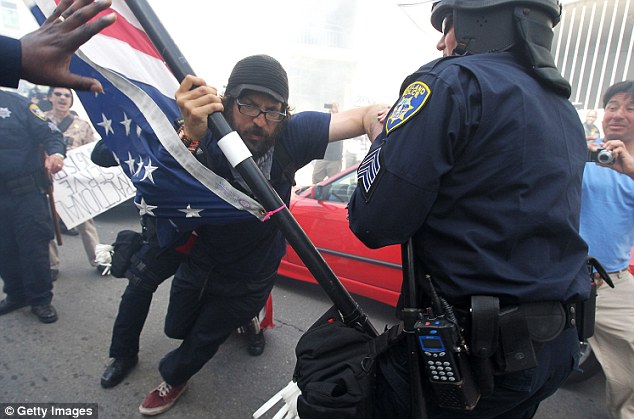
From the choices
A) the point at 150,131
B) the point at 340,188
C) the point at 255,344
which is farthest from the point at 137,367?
the point at 340,188

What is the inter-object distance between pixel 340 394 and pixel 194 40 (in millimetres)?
14728

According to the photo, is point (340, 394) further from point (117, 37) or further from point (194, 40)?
point (194, 40)

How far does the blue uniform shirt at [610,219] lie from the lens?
213 cm

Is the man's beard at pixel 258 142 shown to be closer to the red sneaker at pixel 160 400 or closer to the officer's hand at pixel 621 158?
the red sneaker at pixel 160 400

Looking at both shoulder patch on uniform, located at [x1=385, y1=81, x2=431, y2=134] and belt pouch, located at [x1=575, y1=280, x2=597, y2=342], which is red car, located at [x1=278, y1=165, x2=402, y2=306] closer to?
belt pouch, located at [x1=575, y1=280, x2=597, y2=342]

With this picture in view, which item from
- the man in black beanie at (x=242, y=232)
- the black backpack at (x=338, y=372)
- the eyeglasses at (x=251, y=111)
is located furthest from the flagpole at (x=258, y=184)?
the eyeglasses at (x=251, y=111)

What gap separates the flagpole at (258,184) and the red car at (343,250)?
5.68 feet

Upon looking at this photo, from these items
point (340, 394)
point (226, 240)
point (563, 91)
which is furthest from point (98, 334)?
point (563, 91)

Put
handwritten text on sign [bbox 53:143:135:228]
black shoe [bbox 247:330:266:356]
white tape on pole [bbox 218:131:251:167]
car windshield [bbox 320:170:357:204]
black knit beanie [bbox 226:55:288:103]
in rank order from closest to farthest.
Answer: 1. white tape on pole [bbox 218:131:251:167]
2. black knit beanie [bbox 226:55:288:103]
3. black shoe [bbox 247:330:266:356]
4. car windshield [bbox 320:170:357:204]
5. handwritten text on sign [bbox 53:143:135:228]

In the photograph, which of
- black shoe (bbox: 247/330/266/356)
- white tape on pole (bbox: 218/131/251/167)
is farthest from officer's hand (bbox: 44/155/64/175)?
white tape on pole (bbox: 218/131/251/167)

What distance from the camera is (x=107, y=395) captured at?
2305mm

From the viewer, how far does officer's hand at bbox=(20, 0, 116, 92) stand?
3.17 ft

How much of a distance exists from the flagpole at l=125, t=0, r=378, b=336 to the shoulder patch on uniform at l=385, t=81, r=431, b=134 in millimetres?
559

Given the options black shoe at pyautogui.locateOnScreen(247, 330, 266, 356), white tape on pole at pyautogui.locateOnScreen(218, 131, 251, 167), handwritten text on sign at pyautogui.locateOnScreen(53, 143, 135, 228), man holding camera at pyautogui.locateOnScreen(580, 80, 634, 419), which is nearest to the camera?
white tape on pole at pyautogui.locateOnScreen(218, 131, 251, 167)
